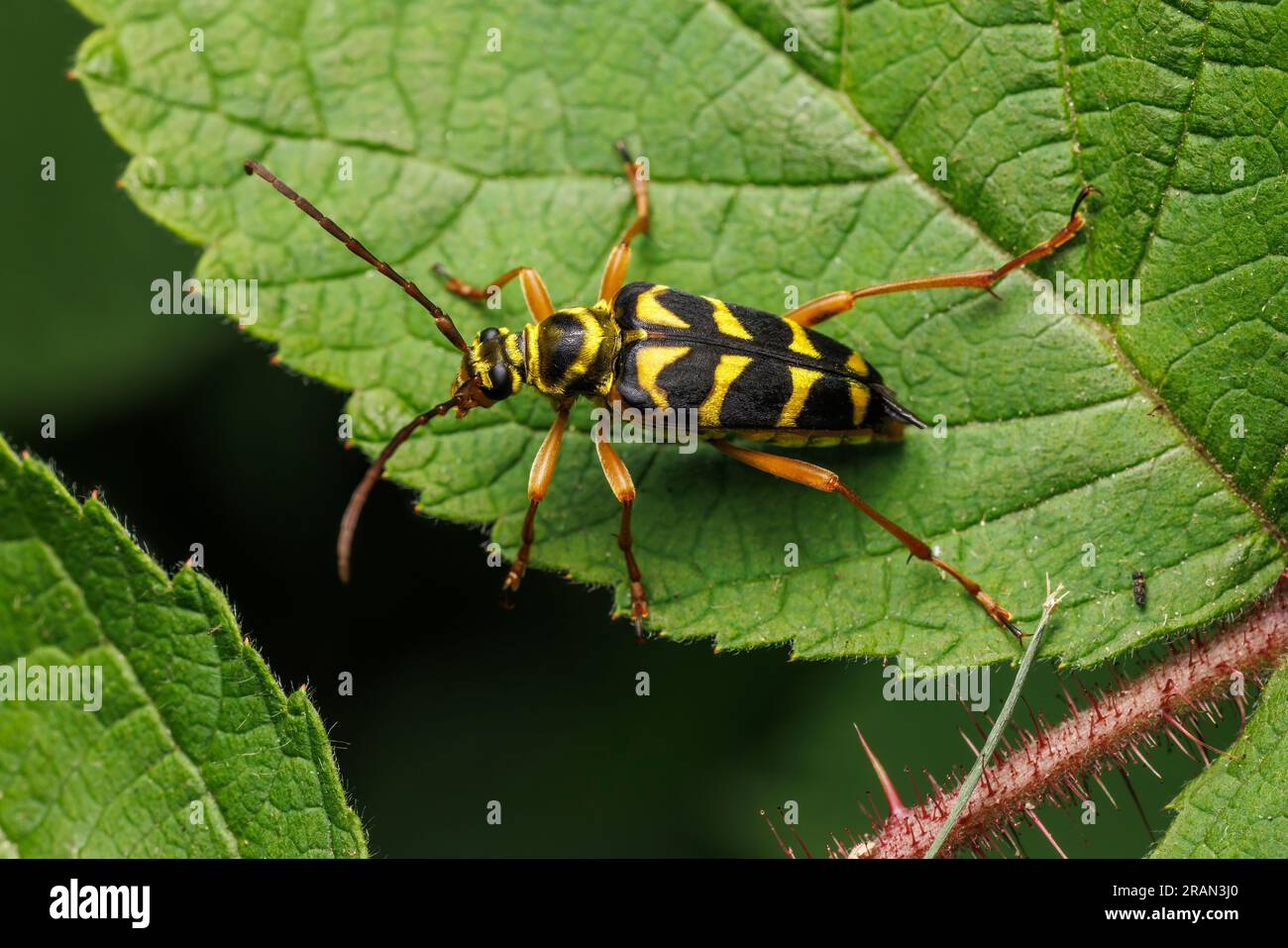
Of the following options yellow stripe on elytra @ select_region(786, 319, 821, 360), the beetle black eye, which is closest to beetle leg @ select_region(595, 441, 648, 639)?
the beetle black eye

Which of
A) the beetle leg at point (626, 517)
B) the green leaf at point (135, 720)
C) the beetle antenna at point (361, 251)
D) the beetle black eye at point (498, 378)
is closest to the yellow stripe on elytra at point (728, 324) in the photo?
the beetle leg at point (626, 517)

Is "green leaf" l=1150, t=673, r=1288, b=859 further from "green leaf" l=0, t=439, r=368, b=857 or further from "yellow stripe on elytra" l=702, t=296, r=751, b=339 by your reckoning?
"green leaf" l=0, t=439, r=368, b=857

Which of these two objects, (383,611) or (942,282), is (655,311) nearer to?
(942,282)

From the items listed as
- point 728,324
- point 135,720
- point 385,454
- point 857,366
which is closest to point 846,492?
point 857,366

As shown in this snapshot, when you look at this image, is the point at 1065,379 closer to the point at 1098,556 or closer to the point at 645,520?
the point at 1098,556

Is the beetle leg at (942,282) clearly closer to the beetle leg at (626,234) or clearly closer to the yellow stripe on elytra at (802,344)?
the yellow stripe on elytra at (802,344)

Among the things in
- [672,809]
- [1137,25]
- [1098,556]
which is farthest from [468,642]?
[1137,25]
